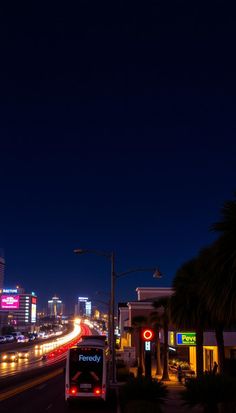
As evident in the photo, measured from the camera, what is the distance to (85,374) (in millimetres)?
26266

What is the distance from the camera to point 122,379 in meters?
45.8

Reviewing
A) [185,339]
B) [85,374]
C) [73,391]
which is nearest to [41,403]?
[73,391]

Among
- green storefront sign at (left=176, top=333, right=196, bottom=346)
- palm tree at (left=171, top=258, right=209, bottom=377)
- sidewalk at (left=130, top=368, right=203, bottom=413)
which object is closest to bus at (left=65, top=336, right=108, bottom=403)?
sidewalk at (left=130, top=368, right=203, bottom=413)

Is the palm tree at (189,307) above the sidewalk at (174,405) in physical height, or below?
above

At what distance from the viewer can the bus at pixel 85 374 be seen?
26094mm

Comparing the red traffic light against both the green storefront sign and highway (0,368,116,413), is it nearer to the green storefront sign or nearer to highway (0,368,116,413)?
highway (0,368,116,413)

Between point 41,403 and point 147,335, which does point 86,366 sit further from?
point 147,335

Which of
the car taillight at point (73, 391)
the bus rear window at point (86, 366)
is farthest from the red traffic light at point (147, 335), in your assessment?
the car taillight at point (73, 391)

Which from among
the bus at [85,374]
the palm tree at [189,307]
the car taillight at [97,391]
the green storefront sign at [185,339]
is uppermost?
the palm tree at [189,307]

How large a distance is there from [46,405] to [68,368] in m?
3.29

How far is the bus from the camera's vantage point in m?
26.1

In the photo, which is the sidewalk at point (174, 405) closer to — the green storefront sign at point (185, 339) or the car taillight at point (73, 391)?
the car taillight at point (73, 391)

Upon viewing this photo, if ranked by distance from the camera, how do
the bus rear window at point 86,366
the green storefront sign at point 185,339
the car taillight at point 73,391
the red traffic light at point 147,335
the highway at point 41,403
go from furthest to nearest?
the green storefront sign at point 185,339
the red traffic light at point 147,335
the bus rear window at point 86,366
the car taillight at point 73,391
the highway at point 41,403

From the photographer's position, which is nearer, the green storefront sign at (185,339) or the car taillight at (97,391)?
the car taillight at (97,391)
